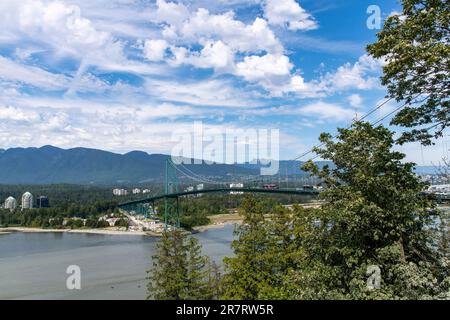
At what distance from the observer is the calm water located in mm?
14414

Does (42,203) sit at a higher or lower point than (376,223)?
lower

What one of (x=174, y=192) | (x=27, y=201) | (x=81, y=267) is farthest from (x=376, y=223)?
(x=27, y=201)

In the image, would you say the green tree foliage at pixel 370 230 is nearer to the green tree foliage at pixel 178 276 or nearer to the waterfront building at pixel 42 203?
the green tree foliage at pixel 178 276

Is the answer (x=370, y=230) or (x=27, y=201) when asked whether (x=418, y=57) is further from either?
(x=27, y=201)

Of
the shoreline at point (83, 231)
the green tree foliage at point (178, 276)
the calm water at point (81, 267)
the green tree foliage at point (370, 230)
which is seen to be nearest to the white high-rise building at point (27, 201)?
the shoreline at point (83, 231)

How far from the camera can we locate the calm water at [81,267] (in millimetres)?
14414

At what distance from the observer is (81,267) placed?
67.0ft

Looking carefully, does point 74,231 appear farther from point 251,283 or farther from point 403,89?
point 403,89

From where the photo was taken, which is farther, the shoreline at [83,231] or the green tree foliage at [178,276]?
the shoreline at [83,231]

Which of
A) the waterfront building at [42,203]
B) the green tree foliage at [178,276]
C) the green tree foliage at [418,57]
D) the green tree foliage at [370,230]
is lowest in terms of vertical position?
the waterfront building at [42,203]

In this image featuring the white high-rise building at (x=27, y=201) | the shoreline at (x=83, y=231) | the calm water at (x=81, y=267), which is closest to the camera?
the calm water at (x=81, y=267)

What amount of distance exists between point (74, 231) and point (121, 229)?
4876 mm

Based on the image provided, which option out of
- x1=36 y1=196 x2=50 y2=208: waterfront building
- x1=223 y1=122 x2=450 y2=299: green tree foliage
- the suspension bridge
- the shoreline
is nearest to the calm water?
the suspension bridge

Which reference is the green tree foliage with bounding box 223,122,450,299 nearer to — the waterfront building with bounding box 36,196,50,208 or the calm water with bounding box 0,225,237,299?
the calm water with bounding box 0,225,237,299
